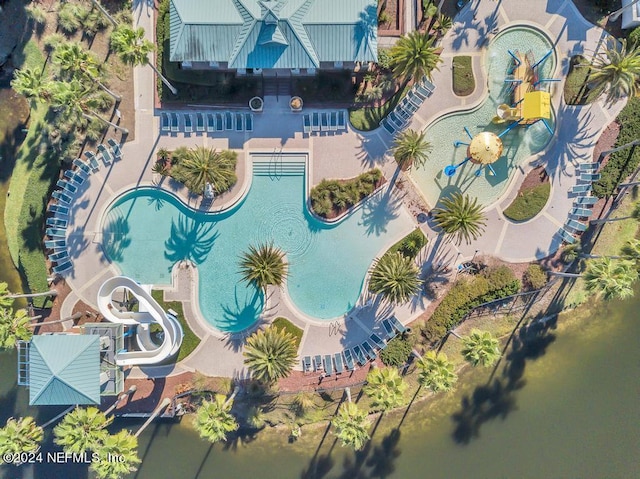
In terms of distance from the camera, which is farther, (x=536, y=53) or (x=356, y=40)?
(x=536, y=53)

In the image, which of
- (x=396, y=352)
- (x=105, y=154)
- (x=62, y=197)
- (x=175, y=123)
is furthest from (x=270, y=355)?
(x=62, y=197)

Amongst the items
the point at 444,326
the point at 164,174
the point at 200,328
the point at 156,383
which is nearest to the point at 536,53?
the point at 444,326

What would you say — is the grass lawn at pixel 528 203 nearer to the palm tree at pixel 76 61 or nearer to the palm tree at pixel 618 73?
the palm tree at pixel 618 73

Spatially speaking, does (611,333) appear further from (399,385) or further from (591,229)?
(399,385)

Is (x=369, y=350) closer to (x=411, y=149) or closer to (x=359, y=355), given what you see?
(x=359, y=355)

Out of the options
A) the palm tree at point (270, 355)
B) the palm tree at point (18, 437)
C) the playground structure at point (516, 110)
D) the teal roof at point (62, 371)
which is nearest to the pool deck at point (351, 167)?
the playground structure at point (516, 110)

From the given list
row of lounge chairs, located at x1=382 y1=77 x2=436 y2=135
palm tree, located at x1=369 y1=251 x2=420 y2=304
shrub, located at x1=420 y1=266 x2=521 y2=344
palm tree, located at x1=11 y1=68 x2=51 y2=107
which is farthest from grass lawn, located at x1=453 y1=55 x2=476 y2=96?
palm tree, located at x1=11 y1=68 x2=51 y2=107
